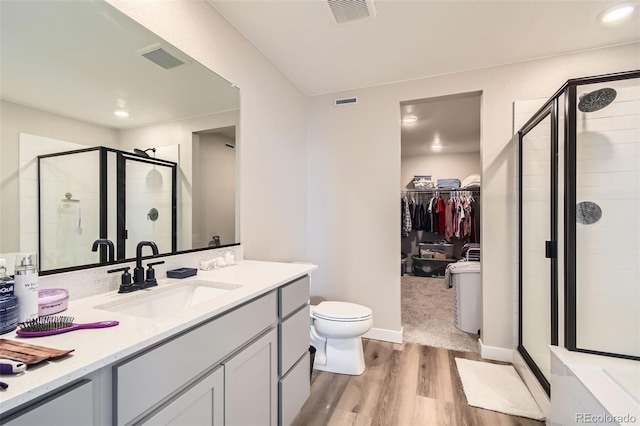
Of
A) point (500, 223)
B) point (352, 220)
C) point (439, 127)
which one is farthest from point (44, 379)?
point (439, 127)

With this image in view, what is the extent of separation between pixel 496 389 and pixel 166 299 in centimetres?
217

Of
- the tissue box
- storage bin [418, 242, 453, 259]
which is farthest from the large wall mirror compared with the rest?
storage bin [418, 242, 453, 259]

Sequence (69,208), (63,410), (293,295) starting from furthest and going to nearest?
(293,295)
(69,208)
(63,410)

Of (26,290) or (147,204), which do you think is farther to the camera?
(147,204)

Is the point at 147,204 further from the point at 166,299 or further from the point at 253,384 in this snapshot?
the point at 253,384

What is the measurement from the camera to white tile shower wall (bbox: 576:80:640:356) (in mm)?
1644

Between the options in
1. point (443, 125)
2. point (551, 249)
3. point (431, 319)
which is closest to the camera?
point (551, 249)

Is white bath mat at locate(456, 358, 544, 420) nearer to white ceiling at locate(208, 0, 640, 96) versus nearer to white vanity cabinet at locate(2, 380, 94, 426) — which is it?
white vanity cabinet at locate(2, 380, 94, 426)

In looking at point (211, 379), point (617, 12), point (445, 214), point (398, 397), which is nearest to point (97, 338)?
point (211, 379)

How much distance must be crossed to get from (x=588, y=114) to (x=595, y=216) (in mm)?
604

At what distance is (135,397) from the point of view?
695 mm

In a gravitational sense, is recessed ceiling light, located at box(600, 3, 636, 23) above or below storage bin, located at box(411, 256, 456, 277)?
above

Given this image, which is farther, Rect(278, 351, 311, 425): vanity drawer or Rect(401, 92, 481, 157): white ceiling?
Rect(401, 92, 481, 157): white ceiling

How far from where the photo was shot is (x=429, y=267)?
527 centimetres
